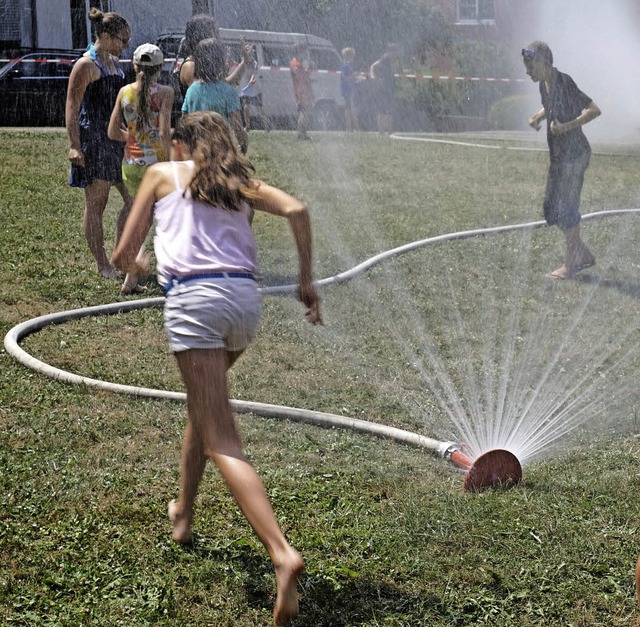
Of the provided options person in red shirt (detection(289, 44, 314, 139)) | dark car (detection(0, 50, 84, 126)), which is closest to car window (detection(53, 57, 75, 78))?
dark car (detection(0, 50, 84, 126))

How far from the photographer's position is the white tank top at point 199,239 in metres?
3.75

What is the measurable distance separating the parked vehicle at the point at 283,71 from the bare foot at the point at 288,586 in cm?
2073

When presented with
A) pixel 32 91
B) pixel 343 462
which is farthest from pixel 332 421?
pixel 32 91

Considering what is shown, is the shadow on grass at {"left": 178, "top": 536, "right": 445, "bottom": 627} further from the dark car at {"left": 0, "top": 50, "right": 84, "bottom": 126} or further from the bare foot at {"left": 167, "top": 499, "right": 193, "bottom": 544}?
the dark car at {"left": 0, "top": 50, "right": 84, "bottom": 126}

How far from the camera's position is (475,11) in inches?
1538

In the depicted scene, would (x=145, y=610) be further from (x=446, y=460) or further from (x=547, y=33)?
(x=547, y=33)

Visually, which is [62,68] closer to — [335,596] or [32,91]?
[32,91]

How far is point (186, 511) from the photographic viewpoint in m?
4.05

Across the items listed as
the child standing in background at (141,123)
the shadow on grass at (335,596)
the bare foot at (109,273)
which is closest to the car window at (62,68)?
the bare foot at (109,273)

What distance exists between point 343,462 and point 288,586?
178 centimetres

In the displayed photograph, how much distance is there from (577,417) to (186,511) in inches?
109

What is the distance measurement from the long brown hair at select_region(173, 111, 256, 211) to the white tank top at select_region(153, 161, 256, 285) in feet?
0.16

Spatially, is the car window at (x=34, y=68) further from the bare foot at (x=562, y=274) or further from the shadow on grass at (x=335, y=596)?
the shadow on grass at (x=335, y=596)

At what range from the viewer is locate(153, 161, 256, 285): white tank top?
12.3 feet
